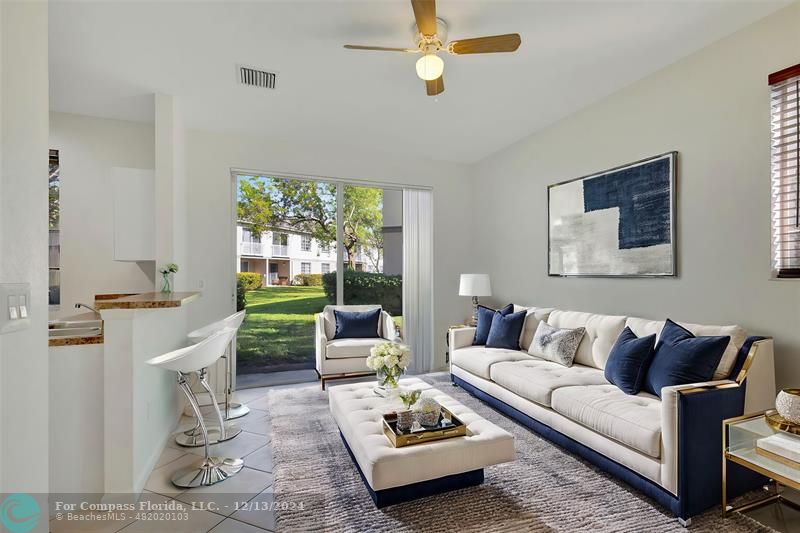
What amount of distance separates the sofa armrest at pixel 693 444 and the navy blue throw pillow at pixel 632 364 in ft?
1.62

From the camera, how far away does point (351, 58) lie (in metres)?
2.88

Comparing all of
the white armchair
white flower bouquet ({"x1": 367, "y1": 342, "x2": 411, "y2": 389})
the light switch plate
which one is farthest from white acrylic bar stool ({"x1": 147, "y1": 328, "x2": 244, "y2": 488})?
the white armchair

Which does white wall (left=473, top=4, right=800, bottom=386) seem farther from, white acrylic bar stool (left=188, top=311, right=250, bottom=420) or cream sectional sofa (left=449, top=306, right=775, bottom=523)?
white acrylic bar stool (left=188, top=311, right=250, bottom=420)

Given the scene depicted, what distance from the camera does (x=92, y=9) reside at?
235cm

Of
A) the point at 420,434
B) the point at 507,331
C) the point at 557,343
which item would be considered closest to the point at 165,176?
the point at 420,434

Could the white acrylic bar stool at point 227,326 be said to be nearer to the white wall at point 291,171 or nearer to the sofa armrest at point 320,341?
the sofa armrest at point 320,341

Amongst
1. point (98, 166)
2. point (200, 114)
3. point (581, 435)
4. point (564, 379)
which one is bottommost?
point (581, 435)

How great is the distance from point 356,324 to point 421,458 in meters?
2.62

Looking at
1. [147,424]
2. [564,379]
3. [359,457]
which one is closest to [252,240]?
[147,424]

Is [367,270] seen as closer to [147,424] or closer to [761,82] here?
[147,424]

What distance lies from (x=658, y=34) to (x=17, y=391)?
374 cm

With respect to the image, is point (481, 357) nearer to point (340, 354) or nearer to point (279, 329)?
point (340, 354)

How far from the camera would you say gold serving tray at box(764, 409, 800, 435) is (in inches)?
73.6

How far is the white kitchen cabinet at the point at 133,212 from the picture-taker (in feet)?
11.4
